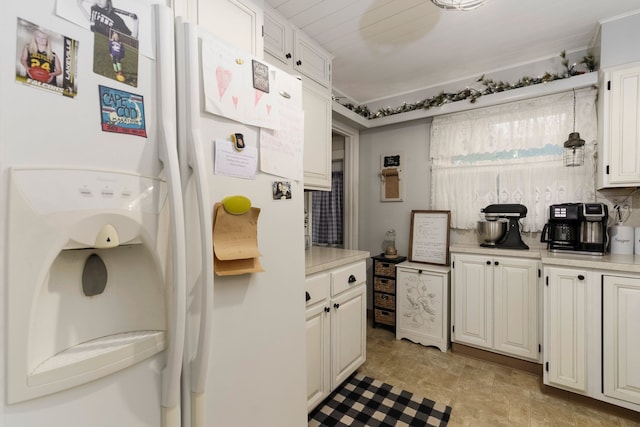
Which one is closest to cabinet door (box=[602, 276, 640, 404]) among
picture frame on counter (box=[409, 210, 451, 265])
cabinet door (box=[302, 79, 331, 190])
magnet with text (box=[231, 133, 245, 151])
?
picture frame on counter (box=[409, 210, 451, 265])

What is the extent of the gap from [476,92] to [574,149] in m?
0.93

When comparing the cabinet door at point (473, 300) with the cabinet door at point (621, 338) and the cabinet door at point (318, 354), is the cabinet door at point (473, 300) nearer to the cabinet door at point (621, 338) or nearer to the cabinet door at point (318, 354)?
the cabinet door at point (621, 338)

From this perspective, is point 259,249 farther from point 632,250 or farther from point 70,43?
point 632,250

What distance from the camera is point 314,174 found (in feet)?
7.27

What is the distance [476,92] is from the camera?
2.66 metres

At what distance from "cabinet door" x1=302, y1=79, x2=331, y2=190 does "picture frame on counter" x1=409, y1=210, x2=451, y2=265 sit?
126cm

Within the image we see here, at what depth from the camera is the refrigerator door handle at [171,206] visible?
0.70 meters

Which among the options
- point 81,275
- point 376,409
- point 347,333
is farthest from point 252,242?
point 376,409

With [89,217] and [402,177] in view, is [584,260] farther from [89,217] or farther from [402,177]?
[89,217]

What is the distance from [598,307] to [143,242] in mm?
2499

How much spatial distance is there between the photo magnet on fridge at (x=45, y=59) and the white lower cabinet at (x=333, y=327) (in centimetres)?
132

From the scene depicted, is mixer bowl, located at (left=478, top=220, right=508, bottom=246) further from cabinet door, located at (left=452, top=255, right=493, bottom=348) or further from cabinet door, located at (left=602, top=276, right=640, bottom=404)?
cabinet door, located at (left=602, top=276, right=640, bottom=404)

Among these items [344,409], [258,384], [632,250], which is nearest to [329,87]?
[258,384]


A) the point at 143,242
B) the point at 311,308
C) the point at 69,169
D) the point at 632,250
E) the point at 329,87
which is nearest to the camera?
the point at 69,169
